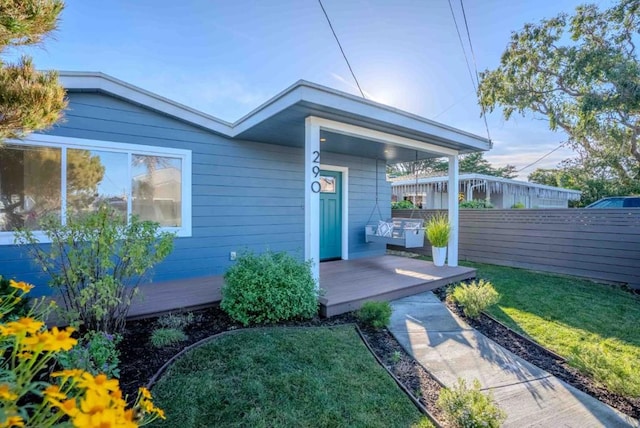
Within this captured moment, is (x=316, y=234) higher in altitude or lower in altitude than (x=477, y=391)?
higher

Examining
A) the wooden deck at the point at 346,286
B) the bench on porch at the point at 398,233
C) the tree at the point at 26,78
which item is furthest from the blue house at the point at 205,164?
the tree at the point at 26,78

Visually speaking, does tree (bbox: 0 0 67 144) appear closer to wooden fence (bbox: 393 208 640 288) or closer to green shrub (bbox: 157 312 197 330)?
green shrub (bbox: 157 312 197 330)

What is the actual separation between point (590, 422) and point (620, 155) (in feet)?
46.8

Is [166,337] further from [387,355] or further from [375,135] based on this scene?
[375,135]

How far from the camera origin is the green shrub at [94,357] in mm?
1922

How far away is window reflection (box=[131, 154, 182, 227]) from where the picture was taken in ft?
14.4

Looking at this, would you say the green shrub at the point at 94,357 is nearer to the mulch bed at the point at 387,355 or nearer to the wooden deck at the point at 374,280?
the mulch bed at the point at 387,355

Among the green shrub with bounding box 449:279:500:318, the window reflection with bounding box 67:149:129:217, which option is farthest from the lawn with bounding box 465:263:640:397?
Answer: the window reflection with bounding box 67:149:129:217

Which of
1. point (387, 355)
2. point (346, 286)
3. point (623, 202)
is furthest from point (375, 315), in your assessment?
point (623, 202)

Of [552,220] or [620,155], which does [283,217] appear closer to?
[552,220]

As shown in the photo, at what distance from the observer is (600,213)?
5500 millimetres

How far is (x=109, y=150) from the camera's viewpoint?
13.6 ft

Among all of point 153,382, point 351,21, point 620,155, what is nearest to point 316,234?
point 153,382

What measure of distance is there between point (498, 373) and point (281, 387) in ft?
6.04
